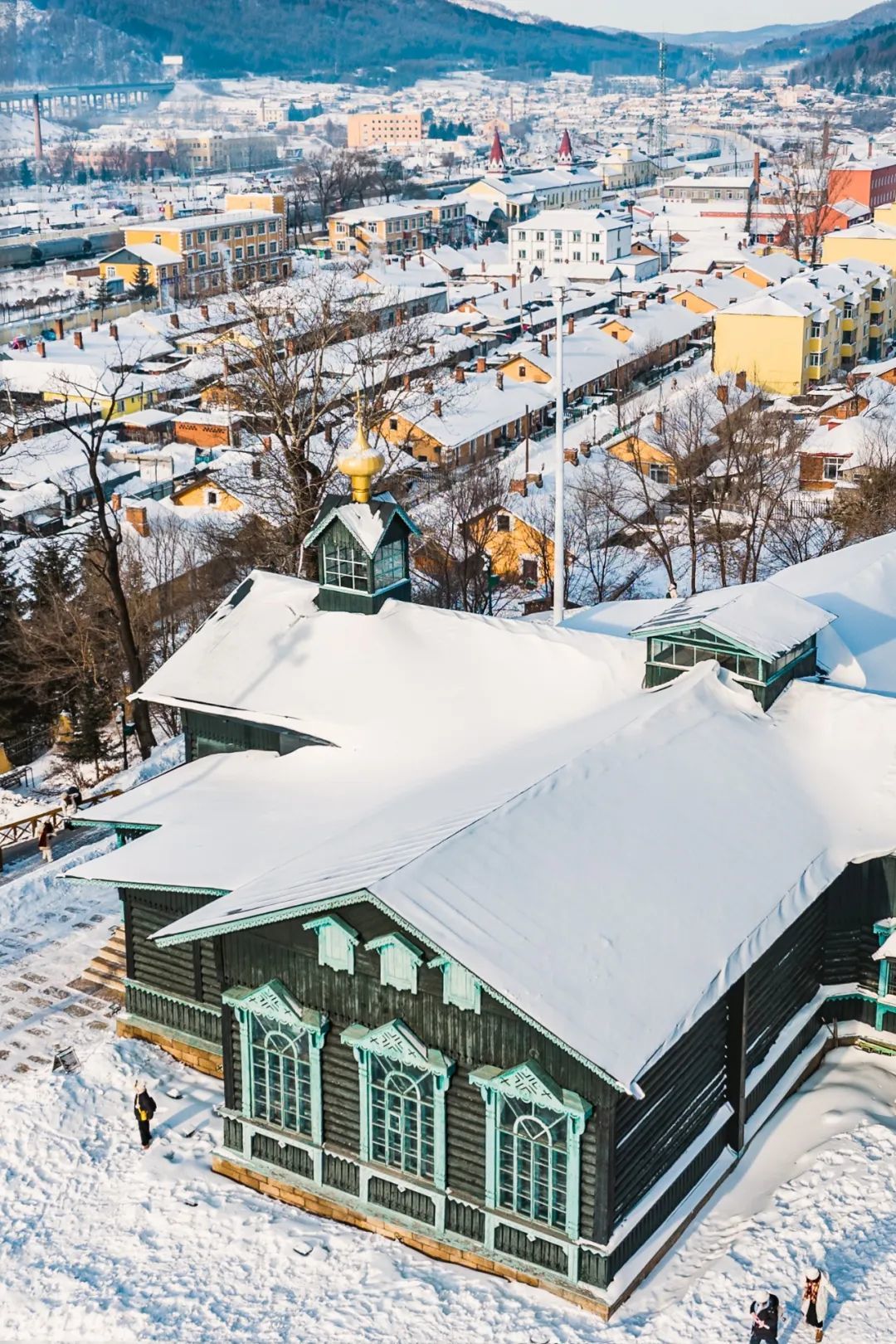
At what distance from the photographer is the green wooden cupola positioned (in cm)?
2275

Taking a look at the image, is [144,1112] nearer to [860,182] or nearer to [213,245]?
[213,245]

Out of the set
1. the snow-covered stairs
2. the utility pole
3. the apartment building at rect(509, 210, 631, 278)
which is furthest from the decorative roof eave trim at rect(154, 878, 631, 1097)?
the apartment building at rect(509, 210, 631, 278)

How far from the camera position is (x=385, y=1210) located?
53.2 feet

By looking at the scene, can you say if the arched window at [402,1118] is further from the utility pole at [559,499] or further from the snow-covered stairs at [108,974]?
the utility pole at [559,499]

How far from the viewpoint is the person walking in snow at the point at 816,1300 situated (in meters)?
14.5

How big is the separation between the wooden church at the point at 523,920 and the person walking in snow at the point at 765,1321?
54.6 inches

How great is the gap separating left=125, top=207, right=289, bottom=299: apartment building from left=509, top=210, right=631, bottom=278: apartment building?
1892cm

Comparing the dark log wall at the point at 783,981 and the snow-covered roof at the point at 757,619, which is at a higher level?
the snow-covered roof at the point at 757,619

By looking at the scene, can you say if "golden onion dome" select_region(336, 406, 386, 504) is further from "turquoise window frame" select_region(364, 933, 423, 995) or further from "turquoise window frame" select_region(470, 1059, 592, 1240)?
"turquoise window frame" select_region(470, 1059, 592, 1240)

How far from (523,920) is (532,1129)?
2079mm

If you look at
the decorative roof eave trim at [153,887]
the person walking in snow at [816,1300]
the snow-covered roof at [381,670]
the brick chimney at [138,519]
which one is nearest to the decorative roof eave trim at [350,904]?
the decorative roof eave trim at [153,887]

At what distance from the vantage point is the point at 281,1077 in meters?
16.7

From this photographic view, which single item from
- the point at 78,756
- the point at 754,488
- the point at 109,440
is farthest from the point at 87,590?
the point at 109,440

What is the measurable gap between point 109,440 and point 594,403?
73.4ft
